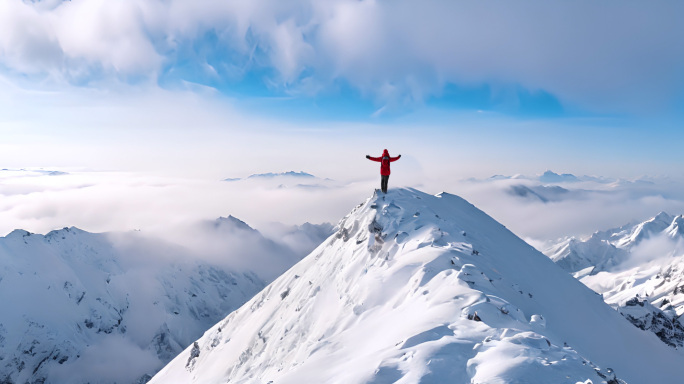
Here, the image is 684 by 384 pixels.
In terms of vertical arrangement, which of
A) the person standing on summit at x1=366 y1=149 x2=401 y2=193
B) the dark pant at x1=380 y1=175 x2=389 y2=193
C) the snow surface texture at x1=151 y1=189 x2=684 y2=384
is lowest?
the snow surface texture at x1=151 y1=189 x2=684 y2=384

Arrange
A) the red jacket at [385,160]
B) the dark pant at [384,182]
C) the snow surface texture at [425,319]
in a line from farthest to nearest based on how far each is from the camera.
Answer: the dark pant at [384,182], the red jacket at [385,160], the snow surface texture at [425,319]

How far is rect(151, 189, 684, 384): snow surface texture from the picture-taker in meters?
12.4

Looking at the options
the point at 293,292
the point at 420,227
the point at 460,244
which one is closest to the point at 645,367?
the point at 460,244

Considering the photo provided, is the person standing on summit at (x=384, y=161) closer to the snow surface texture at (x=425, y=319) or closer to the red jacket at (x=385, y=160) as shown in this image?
the red jacket at (x=385, y=160)

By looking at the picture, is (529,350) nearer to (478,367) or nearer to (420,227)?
(478,367)

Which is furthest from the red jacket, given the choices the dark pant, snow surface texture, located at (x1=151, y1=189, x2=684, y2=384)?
snow surface texture, located at (x1=151, y1=189, x2=684, y2=384)

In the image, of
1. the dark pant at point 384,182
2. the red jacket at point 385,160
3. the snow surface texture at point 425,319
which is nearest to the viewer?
the snow surface texture at point 425,319

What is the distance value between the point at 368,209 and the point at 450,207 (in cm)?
891

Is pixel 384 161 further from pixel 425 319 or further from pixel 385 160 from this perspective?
pixel 425 319

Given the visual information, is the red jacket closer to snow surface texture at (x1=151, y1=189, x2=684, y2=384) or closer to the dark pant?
the dark pant


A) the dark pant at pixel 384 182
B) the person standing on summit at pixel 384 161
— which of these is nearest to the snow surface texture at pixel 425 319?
the dark pant at pixel 384 182

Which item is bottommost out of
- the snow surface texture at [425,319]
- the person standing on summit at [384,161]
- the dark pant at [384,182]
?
the snow surface texture at [425,319]

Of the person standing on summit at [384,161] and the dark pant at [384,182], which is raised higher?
the person standing on summit at [384,161]

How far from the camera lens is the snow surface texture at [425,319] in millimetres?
12445
